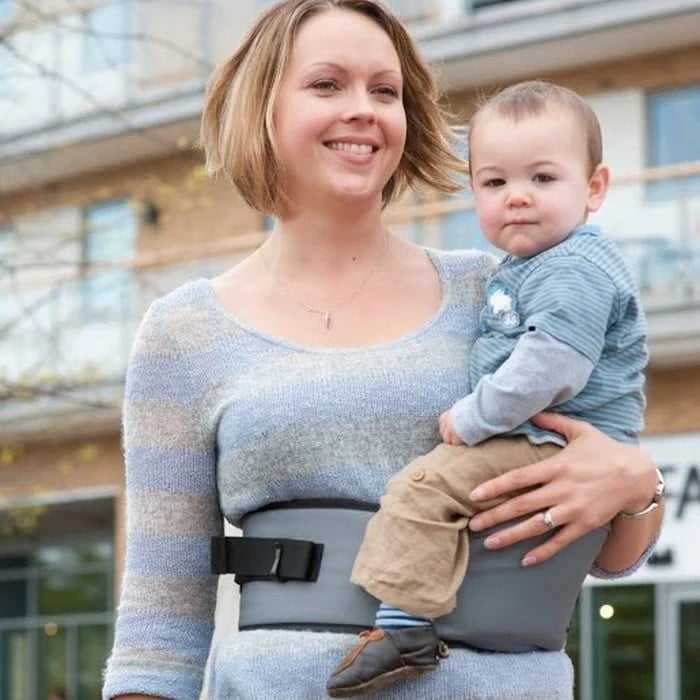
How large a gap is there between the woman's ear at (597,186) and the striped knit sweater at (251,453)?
10.6 inches

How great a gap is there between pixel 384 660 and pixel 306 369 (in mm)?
573

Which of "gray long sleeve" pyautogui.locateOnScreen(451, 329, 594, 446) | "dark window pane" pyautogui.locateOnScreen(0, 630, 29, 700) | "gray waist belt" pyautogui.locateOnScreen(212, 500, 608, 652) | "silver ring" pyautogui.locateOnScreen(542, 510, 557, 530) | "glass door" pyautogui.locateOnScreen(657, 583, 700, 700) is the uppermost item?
"gray long sleeve" pyautogui.locateOnScreen(451, 329, 594, 446)

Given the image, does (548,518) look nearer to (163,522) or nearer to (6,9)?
(163,522)

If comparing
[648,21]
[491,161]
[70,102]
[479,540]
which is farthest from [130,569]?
[70,102]

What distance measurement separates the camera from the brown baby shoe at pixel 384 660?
329 centimetres

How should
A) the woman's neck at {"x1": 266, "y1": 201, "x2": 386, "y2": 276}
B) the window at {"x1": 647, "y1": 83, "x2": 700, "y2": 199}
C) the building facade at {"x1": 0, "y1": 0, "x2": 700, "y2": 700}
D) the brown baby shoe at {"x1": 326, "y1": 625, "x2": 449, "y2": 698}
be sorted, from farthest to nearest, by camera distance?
the window at {"x1": 647, "y1": 83, "x2": 700, "y2": 199} < the building facade at {"x1": 0, "y1": 0, "x2": 700, "y2": 700} < the woman's neck at {"x1": 266, "y1": 201, "x2": 386, "y2": 276} < the brown baby shoe at {"x1": 326, "y1": 625, "x2": 449, "y2": 698}

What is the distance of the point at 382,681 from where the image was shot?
330 centimetres

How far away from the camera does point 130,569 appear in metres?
3.83

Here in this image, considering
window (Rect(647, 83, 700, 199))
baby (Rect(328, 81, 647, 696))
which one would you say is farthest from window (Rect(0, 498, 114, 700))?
baby (Rect(328, 81, 647, 696))

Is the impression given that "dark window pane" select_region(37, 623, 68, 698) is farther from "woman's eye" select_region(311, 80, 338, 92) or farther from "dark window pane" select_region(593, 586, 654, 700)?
"woman's eye" select_region(311, 80, 338, 92)

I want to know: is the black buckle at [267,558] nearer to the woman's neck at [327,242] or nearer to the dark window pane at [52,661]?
the woman's neck at [327,242]

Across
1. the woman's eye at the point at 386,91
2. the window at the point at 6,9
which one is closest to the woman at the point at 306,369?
the woman's eye at the point at 386,91

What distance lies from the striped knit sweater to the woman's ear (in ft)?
0.88

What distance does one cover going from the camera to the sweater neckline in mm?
3633
